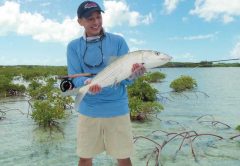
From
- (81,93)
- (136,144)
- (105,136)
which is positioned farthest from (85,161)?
(136,144)

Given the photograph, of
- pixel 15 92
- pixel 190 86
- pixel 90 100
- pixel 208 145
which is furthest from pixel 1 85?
pixel 90 100

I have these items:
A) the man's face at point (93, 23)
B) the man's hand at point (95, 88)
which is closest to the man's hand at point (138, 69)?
the man's hand at point (95, 88)

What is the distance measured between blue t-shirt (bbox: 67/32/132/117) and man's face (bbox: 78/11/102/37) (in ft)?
0.32

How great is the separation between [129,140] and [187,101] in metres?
13.8

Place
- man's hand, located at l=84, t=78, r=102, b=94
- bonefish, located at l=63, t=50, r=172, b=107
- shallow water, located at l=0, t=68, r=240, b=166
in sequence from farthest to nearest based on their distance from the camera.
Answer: shallow water, located at l=0, t=68, r=240, b=166, man's hand, located at l=84, t=78, r=102, b=94, bonefish, located at l=63, t=50, r=172, b=107

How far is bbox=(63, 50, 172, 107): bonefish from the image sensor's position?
3.60 metres

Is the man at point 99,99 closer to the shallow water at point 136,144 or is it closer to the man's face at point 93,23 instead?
the man's face at point 93,23

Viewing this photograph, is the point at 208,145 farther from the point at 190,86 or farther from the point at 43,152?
the point at 190,86

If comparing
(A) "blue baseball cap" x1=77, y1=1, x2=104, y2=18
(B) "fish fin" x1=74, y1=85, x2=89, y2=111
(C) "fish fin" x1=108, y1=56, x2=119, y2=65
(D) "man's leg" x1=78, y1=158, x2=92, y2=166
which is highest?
(A) "blue baseball cap" x1=77, y1=1, x2=104, y2=18

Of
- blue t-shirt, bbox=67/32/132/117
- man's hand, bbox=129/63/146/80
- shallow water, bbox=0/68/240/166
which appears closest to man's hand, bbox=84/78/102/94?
blue t-shirt, bbox=67/32/132/117

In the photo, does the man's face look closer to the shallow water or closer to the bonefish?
the bonefish

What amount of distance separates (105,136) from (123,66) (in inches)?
32.5

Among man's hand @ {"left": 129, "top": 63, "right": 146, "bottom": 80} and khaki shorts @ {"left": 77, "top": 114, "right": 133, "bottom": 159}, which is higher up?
man's hand @ {"left": 129, "top": 63, "right": 146, "bottom": 80}

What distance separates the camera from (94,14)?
3875 mm
